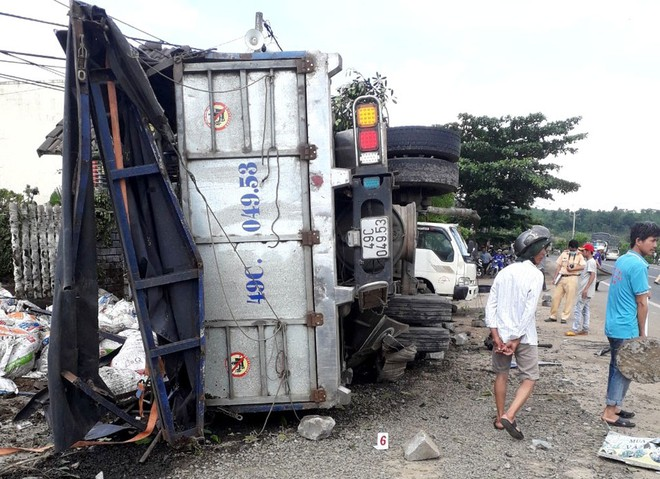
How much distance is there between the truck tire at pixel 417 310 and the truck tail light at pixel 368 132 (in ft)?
6.28

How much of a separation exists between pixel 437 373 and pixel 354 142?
3.08 m

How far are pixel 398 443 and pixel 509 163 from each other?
2067 cm

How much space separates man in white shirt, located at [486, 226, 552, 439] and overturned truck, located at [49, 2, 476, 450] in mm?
918

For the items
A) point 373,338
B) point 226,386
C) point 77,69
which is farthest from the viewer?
point 373,338

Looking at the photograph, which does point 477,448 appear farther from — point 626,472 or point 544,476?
point 626,472

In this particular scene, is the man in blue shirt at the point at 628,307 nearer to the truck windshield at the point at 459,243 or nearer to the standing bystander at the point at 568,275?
the standing bystander at the point at 568,275

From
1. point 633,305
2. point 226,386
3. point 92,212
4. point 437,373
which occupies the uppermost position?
point 92,212

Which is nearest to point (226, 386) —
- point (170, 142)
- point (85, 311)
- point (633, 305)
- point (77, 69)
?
point (85, 311)

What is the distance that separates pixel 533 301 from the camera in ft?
13.9

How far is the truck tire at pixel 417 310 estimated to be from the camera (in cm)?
570

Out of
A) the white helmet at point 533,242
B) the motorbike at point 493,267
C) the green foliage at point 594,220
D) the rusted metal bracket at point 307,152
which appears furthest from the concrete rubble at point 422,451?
the green foliage at point 594,220

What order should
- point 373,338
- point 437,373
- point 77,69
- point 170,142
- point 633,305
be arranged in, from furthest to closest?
point 437,373
point 373,338
point 633,305
point 170,142
point 77,69

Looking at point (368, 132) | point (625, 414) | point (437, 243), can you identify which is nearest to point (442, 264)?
point (437, 243)

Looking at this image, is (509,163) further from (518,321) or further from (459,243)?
(518,321)
